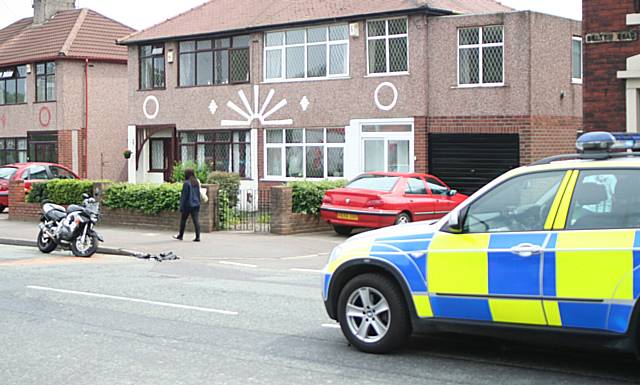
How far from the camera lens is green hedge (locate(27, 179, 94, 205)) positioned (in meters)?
24.3

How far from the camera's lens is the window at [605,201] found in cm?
670

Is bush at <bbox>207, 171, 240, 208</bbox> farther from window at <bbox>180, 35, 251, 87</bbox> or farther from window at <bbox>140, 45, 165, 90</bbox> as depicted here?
window at <bbox>140, 45, 165, 90</bbox>

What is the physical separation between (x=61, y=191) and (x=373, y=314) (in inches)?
722

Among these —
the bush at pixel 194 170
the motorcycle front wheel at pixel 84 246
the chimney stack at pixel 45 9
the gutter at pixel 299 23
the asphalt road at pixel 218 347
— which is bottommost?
the asphalt road at pixel 218 347

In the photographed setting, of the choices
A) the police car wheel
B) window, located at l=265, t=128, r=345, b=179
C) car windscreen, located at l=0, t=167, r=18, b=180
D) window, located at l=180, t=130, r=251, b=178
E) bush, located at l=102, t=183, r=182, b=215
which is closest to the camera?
the police car wheel

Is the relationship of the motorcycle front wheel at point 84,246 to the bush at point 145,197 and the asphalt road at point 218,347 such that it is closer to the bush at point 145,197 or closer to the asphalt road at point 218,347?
the asphalt road at point 218,347

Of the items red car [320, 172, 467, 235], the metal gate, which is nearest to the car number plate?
red car [320, 172, 467, 235]

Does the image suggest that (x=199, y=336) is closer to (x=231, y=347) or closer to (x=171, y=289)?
(x=231, y=347)

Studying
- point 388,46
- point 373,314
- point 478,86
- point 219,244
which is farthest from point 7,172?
point 373,314

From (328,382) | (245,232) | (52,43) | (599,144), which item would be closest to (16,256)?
(245,232)

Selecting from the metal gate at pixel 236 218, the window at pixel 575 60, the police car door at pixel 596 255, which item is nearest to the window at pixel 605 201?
the police car door at pixel 596 255

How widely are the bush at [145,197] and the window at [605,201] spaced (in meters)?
15.8

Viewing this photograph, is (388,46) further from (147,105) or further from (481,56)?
(147,105)

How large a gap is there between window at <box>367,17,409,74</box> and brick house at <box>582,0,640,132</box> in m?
9.42
